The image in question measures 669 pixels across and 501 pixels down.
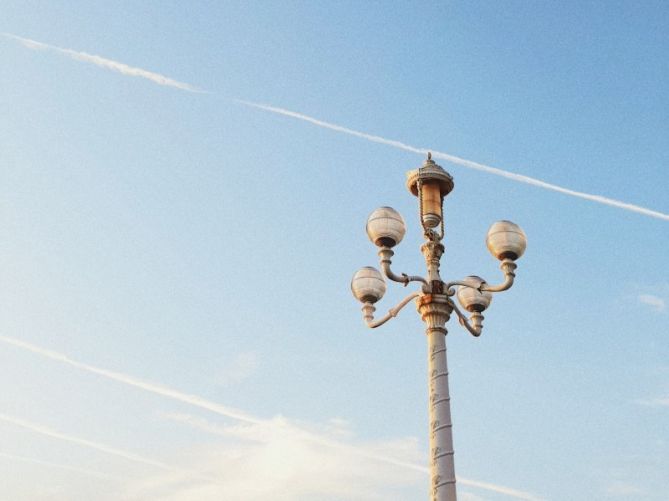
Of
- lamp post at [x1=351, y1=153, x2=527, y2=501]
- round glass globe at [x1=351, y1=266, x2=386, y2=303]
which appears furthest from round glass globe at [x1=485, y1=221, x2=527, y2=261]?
round glass globe at [x1=351, y1=266, x2=386, y2=303]

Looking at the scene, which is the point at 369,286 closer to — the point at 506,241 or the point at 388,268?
the point at 388,268

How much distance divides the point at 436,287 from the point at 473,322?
123cm

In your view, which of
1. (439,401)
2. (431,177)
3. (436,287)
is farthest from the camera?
(431,177)

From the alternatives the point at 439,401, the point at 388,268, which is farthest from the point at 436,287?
the point at 439,401

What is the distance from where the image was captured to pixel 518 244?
36.6 ft

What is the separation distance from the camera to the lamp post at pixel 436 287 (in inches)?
395

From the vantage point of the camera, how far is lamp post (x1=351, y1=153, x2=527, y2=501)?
10023 millimetres

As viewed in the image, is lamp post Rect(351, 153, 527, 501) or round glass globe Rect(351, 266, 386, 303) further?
round glass globe Rect(351, 266, 386, 303)

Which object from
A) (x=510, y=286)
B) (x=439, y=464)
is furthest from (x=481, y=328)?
(x=439, y=464)

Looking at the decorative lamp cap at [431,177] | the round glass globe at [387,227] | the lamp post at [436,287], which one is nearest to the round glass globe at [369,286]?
the lamp post at [436,287]

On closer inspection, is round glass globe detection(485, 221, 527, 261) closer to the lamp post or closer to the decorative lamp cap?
the lamp post

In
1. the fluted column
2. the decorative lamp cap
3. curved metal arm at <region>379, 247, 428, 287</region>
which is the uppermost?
the decorative lamp cap

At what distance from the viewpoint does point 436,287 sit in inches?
430

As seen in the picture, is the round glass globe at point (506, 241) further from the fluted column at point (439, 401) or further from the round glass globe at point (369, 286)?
the round glass globe at point (369, 286)
